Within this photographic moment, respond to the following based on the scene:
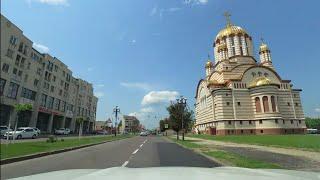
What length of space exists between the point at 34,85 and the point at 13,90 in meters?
8.22

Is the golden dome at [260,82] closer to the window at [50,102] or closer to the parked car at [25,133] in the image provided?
the window at [50,102]

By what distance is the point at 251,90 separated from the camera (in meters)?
68.9

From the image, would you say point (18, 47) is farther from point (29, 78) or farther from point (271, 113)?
point (271, 113)

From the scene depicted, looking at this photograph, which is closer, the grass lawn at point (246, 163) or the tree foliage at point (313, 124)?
the grass lawn at point (246, 163)

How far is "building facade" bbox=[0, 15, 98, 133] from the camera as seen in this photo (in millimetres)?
47000

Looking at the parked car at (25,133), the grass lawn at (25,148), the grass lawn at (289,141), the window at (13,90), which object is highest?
the window at (13,90)

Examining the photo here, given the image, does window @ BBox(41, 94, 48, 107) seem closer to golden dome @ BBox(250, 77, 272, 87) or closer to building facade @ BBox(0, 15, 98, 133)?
building facade @ BBox(0, 15, 98, 133)

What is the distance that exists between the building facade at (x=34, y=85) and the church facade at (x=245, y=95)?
37.3 m

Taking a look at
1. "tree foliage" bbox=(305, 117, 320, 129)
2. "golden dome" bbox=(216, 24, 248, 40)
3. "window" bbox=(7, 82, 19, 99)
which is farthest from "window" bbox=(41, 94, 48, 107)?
"tree foliage" bbox=(305, 117, 320, 129)

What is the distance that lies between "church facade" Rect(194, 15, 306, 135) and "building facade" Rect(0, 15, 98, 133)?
3732 cm

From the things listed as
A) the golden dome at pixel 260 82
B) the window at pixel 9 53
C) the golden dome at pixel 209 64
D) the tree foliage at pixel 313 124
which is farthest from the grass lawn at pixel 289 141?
the tree foliage at pixel 313 124

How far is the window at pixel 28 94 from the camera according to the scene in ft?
174

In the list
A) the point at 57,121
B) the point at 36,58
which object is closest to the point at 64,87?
the point at 57,121

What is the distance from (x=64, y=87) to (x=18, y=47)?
24990 millimetres
